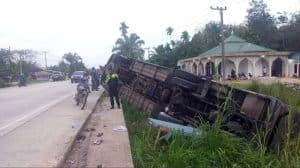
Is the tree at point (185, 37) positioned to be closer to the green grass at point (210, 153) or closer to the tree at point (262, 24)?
the tree at point (262, 24)

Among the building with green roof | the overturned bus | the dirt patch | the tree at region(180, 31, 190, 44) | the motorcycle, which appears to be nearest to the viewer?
the dirt patch

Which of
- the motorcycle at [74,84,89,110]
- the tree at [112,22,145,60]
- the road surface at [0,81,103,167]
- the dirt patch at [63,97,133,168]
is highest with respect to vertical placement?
the tree at [112,22,145,60]

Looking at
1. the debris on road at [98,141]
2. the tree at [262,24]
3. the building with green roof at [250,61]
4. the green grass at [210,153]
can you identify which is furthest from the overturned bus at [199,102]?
the tree at [262,24]

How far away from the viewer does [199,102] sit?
41.6 ft

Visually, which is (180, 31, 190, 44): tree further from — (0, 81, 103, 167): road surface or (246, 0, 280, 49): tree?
(0, 81, 103, 167): road surface

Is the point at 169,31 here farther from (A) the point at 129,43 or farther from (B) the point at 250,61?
(B) the point at 250,61

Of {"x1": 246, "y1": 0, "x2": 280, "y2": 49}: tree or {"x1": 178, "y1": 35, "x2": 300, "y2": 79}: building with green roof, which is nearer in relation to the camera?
{"x1": 178, "y1": 35, "x2": 300, "y2": 79}: building with green roof

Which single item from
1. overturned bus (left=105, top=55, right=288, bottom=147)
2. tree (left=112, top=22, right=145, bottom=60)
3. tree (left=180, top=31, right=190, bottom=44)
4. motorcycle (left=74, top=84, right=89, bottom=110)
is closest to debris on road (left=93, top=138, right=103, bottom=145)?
overturned bus (left=105, top=55, right=288, bottom=147)

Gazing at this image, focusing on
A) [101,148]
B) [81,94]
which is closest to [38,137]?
[101,148]

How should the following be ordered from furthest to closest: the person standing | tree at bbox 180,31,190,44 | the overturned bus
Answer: tree at bbox 180,31,190,44 → the person standing → the overturned bus

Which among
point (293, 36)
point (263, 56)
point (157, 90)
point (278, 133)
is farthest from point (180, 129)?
point (293, 36)

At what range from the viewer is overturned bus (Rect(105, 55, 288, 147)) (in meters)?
10.0

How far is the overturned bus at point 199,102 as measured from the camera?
32.8 feet

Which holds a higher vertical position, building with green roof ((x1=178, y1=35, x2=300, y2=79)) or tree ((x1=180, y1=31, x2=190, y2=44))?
tree ((x1=180, y1=31, x2=190, y2=44))
